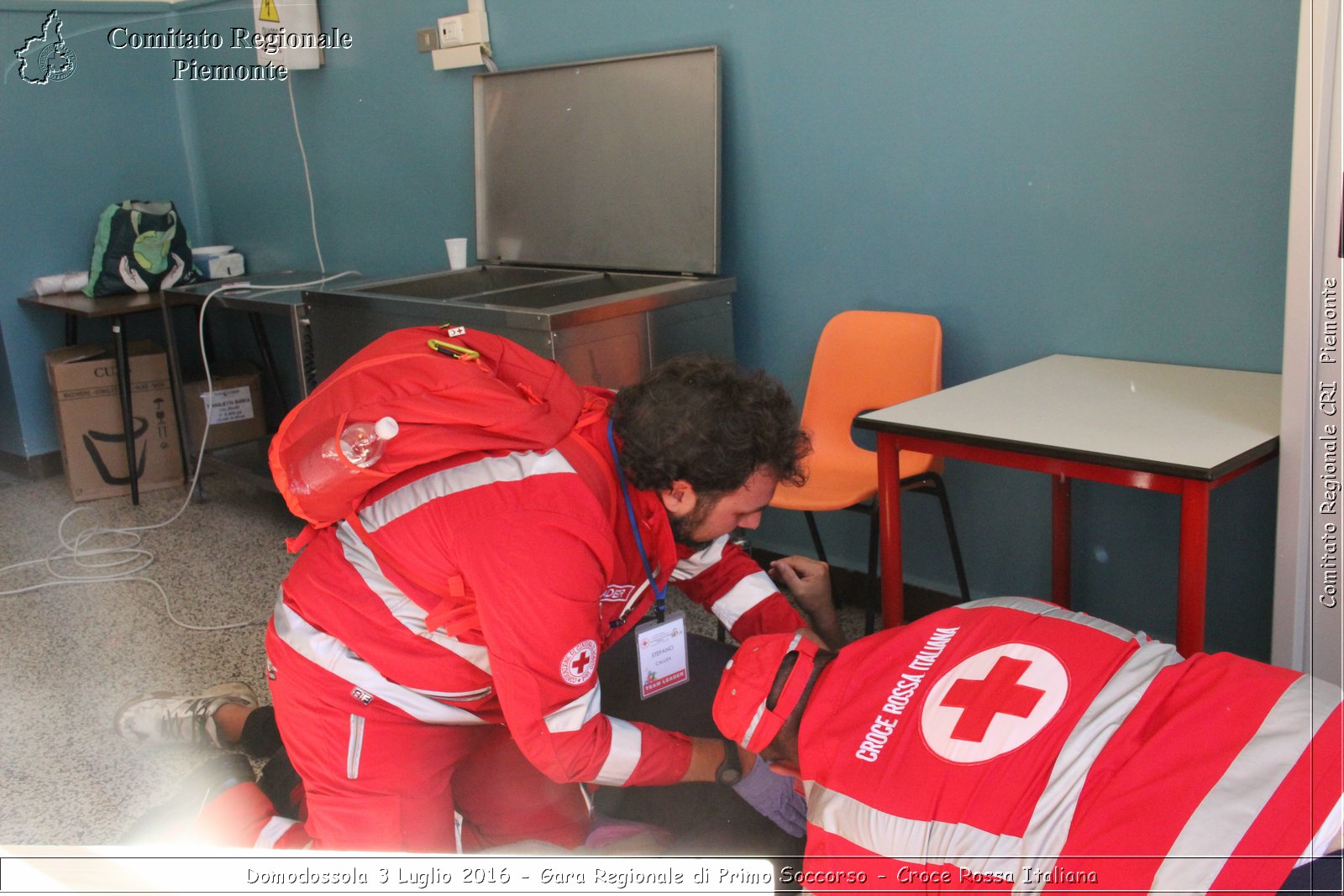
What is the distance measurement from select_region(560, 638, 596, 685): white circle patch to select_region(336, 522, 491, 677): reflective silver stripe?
152mm

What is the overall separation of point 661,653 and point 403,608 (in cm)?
42

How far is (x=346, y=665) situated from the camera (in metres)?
1.49

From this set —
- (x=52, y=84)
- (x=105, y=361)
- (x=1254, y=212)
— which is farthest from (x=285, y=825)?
(x=52, y=84)

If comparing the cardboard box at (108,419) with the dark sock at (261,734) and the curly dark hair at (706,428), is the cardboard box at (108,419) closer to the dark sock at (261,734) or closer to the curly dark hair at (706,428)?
the dark sock at (261,734)

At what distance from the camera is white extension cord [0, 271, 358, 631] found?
3.11 meters

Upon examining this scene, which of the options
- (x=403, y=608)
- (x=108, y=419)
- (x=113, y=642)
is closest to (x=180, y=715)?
(x=113, y=642)

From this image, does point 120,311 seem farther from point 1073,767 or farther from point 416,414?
point 1073,767

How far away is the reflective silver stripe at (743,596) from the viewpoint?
5.74 feet

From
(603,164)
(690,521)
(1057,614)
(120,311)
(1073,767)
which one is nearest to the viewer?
(1073,767)

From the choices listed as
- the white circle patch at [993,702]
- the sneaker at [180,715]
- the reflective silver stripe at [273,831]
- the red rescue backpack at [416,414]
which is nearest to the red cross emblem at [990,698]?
the white circle patch at [993,702]

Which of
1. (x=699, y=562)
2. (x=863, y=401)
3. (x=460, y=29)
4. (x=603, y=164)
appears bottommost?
(x=699, y=562)

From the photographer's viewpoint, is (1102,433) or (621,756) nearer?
(621,756)

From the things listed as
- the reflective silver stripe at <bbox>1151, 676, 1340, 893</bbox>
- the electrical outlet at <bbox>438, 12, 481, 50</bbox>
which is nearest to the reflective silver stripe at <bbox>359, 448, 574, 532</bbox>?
the reflective silver stripe at <bbox>1151, 676, 1340, 893</bbox>

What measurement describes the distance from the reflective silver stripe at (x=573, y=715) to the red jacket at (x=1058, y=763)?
317 millimetres
